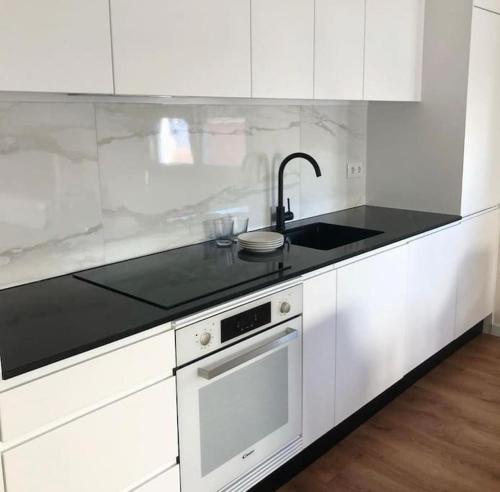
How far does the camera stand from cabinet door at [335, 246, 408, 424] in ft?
7.61

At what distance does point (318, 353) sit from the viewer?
2184 millimetres

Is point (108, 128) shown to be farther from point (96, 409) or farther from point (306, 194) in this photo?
point (306, 194)

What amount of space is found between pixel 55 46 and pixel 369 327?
1.67m

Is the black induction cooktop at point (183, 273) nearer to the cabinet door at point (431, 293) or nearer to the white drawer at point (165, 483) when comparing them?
the white drawer at point (165, 483)

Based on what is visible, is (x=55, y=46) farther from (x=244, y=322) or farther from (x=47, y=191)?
(x=244, y=322)

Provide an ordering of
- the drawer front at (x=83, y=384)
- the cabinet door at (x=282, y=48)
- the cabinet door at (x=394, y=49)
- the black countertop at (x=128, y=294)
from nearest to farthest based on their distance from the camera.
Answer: the drawer front at (x=83, y=384) < the black countertop at (x=128, y=294) < the cabinet door at (x=282, y=48) < the cabinet door at (x=394, y=49)

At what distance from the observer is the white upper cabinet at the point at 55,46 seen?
1.41m

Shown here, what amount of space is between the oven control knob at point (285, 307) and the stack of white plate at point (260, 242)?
0.34 metres

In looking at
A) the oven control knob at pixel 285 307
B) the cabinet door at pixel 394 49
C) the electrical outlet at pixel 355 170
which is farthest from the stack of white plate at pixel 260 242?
the electrical outlet at pixel 355 170

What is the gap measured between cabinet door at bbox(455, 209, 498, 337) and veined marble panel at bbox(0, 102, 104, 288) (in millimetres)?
2027

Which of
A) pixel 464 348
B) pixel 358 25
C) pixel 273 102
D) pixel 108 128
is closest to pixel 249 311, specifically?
pixel 108 128

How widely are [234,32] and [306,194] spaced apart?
117 centimetres

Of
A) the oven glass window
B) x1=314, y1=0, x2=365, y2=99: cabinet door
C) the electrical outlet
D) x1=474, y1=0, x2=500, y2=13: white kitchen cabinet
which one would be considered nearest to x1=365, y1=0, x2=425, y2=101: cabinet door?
x1=314, y1=0, x2=365, y2=99: cabinet door

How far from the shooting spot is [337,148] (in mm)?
3109
